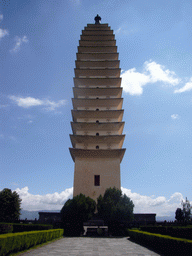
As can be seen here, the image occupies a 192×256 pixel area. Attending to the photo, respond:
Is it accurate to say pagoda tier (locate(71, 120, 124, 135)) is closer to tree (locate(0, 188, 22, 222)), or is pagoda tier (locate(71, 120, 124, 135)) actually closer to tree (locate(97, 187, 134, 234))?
tree (locate(97, 187, 134, 234))

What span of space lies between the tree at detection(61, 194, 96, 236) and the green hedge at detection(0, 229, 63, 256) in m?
4.94

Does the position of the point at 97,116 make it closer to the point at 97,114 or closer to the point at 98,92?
the point at 97,114

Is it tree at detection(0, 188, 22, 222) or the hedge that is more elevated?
tree at detection(0, 188, 22, 222)

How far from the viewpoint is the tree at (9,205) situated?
27.6 m

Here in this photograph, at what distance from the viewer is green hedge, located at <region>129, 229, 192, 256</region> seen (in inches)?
311

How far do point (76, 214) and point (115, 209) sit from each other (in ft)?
11.3

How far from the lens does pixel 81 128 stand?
2778 cm

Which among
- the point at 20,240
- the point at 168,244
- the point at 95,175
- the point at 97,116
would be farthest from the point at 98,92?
the point at 20,240

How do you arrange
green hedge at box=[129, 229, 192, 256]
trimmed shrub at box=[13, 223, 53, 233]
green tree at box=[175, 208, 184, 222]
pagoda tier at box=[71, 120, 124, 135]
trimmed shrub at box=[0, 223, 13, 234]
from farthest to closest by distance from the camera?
green tree at box=[175, 208, 184, 222]
pagoda tier at box=[71, 120, 124, 135]
trimmed shrub at box=[13, 223, 53, 233]
trimmed shrub at box=[0, 223, 13, 234]
green hedge at box=[129, 229, 192, 256]

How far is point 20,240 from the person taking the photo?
29.3 feet

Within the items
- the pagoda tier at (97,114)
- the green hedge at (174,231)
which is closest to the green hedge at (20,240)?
the green hedge at (174,231)

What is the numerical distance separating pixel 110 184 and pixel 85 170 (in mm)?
3305

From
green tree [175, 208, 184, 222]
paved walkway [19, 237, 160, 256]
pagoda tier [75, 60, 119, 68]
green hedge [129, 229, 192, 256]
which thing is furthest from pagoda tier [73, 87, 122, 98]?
green tree [175, 208, 184, 222]

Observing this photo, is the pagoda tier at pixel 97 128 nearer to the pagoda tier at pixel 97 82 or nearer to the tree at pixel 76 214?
the pagoda tier at pixel 97 82
